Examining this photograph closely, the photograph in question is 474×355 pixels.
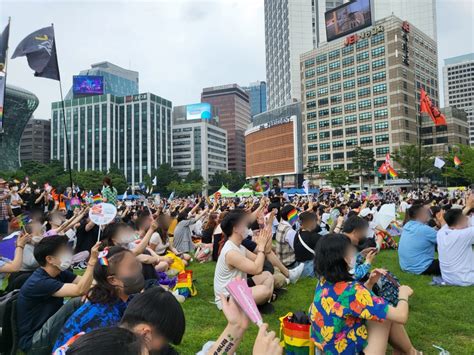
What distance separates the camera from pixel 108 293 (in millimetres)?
2961

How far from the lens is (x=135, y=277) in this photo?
319 centimetres

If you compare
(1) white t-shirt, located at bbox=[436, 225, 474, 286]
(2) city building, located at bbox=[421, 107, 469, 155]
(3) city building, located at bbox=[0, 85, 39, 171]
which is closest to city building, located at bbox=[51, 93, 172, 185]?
(3) city building, located at bbox=[0, 85, 39, 171]

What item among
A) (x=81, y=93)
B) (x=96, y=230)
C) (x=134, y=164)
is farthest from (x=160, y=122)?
(x=96, y=230)

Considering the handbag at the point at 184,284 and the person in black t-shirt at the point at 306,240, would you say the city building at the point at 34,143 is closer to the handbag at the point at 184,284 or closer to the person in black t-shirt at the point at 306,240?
the handbag at the point at 184,284

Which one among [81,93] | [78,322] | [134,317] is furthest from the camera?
[81,93]

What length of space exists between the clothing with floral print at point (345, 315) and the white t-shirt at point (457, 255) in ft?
14.0

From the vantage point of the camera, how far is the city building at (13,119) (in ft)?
244

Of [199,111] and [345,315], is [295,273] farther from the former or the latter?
[199,111]

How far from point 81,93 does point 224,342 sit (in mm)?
118264

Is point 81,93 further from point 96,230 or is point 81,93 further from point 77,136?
point 96,230

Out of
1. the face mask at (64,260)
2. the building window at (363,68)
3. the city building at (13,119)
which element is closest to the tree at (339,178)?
the building window at (363,68)

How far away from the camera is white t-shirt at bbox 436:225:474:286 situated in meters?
6.46

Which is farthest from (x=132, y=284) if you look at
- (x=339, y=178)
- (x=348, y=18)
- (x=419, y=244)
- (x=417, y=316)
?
(x=348, y=18)

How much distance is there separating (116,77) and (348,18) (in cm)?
12224
